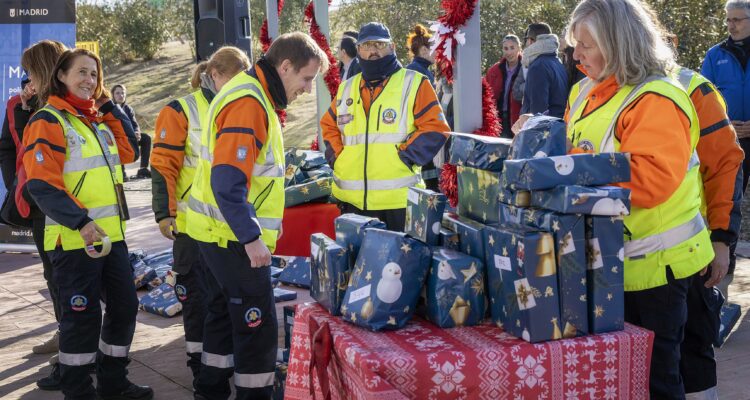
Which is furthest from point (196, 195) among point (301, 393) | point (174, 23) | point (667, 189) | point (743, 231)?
point (174, 23)

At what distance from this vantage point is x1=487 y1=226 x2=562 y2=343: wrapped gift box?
8.54 feet

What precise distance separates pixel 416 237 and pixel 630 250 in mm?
692

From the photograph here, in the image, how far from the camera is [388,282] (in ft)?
→ 9.21

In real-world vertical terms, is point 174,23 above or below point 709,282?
above

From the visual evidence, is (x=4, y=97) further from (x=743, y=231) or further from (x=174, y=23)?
(x=174, y=23)

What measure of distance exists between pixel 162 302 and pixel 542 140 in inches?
177

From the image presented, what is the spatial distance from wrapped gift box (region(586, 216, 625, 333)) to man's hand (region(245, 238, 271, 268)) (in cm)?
143

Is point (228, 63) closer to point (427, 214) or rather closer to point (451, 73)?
point (451, 73)

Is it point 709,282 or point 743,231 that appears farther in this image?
point 743,231

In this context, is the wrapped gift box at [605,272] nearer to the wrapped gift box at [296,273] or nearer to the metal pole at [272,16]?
the wrapped gift box at [296,273]

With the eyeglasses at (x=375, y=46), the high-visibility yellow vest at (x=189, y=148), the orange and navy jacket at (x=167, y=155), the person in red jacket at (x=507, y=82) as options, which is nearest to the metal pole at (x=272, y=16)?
the person in red jacket at (x=507, y=82)

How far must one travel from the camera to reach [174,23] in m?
28.3

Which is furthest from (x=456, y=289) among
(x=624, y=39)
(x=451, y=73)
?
(x=451, y=73)

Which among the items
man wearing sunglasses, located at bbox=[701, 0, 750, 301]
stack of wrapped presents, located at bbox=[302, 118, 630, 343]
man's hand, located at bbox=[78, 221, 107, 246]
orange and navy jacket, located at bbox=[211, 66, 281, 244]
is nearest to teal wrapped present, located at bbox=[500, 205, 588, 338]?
stack of wrapped presents, located at bbox=[302, 118, 630, 343]
